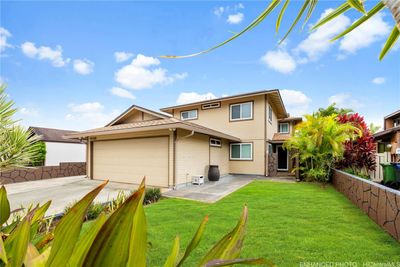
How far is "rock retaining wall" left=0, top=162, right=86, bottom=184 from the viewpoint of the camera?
39.0ft

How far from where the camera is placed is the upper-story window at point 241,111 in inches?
560

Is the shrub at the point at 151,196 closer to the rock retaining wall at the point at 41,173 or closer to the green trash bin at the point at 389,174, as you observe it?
the rock retaining wall at the point at 41,173

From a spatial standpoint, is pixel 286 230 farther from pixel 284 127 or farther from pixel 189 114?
pixel 284 127

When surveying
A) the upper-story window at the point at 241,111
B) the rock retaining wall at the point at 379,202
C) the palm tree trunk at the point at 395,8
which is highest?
the upper-story window at the point at 241,111

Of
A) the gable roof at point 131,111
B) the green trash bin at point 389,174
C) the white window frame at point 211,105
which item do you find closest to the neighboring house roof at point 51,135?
the gable roof at point 131,111

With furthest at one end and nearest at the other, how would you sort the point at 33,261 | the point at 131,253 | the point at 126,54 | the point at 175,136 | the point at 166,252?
the point at 126,54 < the point at 175,136 < the point at 166,252 < the point at 33,261 < the point at 131,253

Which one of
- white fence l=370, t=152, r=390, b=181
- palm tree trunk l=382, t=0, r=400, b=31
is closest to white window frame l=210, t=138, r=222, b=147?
white fence l=370, t=152, r=390, b=181

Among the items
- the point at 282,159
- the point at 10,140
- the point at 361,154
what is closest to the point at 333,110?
the point at 282,159

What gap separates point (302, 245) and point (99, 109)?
79.9ft

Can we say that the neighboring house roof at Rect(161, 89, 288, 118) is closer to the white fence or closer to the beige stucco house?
the beige stucco house

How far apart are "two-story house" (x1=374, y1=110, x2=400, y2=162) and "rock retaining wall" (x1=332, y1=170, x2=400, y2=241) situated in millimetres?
5149

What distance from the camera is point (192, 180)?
10.5 m

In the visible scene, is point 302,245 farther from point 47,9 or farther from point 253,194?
point 47,9

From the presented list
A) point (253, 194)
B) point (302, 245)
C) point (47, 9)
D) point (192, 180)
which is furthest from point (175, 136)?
A: point (302, 245)
